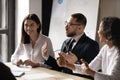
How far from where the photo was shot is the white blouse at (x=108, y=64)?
199 centimetres

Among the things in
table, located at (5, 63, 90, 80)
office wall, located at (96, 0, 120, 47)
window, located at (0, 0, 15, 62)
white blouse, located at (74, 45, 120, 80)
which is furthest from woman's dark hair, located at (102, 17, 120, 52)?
window, located at (0, 0, 15, 62)

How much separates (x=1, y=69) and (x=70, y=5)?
9.35 feet

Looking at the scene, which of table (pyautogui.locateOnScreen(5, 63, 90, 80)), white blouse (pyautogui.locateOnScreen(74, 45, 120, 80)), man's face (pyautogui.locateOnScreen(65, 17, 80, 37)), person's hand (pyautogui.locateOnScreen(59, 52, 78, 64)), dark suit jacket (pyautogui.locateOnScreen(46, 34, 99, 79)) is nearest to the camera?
white blouse (pyautogui.locateOnScreen(74, 45, 120, 80))

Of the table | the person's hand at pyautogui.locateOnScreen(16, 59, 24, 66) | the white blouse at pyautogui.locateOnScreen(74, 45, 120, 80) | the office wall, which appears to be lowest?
the table

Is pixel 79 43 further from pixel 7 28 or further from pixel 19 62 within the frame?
pixel 7 28

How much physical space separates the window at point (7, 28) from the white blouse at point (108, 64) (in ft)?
6.11

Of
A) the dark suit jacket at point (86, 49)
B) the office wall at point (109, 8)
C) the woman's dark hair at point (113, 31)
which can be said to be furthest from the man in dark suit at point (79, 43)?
the office wall at point (109, 8)

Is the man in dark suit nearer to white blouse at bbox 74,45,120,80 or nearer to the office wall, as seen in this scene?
white blouse at bbox 74,45,120,80

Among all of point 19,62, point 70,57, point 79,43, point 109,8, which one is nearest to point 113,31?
point 70,57

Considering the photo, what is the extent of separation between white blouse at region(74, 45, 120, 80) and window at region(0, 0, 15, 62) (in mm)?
1863

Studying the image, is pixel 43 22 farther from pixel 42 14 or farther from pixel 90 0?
pixel 90 0

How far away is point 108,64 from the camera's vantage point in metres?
2.19

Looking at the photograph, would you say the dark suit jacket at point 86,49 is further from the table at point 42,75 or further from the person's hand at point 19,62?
the person's hand at point 19,62

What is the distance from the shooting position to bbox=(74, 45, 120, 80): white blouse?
1.99 metres
